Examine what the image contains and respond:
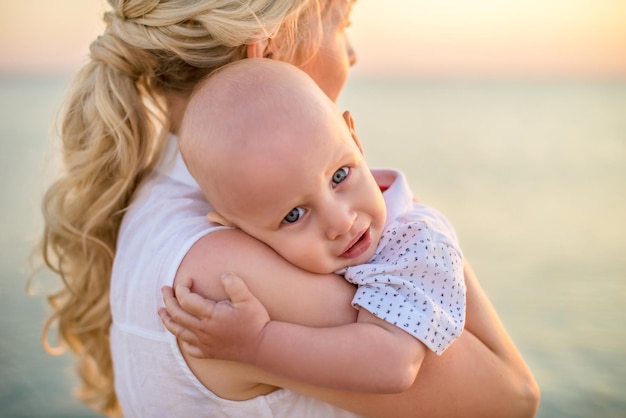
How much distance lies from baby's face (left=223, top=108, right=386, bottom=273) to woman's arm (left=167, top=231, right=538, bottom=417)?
0.13 ft

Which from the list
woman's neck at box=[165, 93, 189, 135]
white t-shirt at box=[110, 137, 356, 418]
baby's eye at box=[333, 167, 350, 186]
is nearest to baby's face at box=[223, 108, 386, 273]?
baby's eye at box=[333, 167, 350, 186]

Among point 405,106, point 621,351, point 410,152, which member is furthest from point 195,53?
point 405,106

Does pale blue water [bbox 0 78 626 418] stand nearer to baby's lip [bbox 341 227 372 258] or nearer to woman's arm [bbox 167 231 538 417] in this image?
woman's arm [bbox 167 231 538 417]

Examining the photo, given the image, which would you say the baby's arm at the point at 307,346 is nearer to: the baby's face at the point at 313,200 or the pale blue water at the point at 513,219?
the baby's face at the point at 313,200

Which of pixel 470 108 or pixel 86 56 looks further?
pixel 470 108

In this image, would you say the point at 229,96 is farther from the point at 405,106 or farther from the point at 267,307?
the point at 405,106

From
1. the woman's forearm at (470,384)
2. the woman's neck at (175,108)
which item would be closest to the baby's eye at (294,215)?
the woman's forearm at (470,384)

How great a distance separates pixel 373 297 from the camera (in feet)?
4.69

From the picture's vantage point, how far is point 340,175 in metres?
1.51

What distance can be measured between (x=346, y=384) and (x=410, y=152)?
7026mm

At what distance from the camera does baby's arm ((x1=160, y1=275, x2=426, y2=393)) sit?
1.38 m

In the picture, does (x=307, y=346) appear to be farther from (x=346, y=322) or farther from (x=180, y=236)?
(x=180, y=236)

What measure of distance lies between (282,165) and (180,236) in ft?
0.94

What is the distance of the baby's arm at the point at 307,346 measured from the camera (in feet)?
4.51
